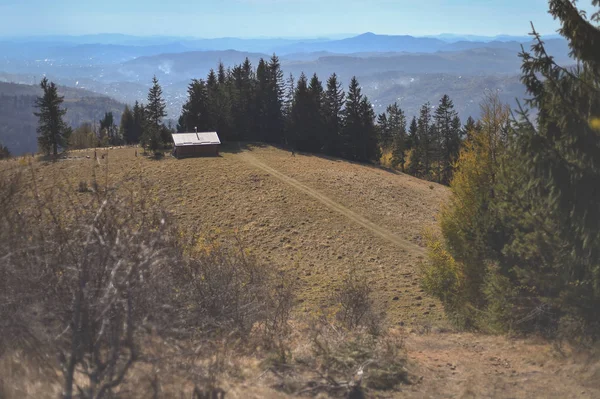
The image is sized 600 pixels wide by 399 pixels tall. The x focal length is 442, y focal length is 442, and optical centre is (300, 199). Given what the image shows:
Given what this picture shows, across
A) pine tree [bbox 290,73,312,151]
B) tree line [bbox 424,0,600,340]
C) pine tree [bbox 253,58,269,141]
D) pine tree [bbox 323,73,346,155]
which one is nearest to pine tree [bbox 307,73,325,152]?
pine tree [bbox 290,73,312,151]

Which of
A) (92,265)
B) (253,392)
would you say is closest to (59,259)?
(92,265)

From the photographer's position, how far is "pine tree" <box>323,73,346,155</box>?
62656 millimetres

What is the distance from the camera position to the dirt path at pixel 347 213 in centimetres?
2959

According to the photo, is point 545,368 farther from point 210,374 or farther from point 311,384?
point 210,374

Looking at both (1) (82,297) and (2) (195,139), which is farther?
(2) (195,139)

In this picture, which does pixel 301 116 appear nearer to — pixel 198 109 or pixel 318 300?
pixel 198 109

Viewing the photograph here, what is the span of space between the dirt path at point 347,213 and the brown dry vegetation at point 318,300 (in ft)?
0.53

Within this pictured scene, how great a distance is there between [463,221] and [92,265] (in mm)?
14038

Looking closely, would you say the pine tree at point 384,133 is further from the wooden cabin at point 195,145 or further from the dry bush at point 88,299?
the dry bush at point 88,299

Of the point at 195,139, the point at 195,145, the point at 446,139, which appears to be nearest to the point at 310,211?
the point at 195,145

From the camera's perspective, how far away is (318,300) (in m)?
20.5

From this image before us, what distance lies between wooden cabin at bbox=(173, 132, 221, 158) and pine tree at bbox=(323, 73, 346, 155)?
18018mm

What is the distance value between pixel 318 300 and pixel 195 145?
110ft

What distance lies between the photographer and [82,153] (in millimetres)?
52594
